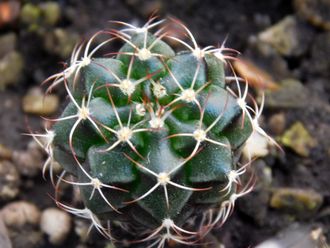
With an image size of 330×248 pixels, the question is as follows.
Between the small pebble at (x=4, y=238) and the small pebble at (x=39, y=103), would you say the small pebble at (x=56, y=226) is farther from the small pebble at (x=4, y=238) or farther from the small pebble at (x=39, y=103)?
the small pebble at (x=39, y=103)

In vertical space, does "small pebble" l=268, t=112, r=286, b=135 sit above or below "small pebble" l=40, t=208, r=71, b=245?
above

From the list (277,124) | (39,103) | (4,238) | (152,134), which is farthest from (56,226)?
(277,124)

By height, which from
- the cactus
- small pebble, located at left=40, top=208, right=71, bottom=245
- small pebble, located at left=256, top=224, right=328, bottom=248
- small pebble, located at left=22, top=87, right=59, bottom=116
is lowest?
small pebble, located at left=40, top=208, right=71, bottom=245

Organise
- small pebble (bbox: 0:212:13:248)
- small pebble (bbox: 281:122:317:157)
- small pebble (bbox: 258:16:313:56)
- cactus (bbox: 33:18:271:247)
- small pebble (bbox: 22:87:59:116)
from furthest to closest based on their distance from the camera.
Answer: small pebble (bbox: 258:16:313:56)
small pebble (bbox: 22:87:59:116)
small pebble (bbox: 281:122:317:157)
small pebble (bbox: 0:212:13:248)
cactus (bbox: 33:18:271:247)

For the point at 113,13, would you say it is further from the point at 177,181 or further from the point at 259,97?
the point at 177,181

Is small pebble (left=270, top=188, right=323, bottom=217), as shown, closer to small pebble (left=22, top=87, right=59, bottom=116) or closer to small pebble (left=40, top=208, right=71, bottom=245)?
small pebble (left=40, top=208, right=71, bottom=245)

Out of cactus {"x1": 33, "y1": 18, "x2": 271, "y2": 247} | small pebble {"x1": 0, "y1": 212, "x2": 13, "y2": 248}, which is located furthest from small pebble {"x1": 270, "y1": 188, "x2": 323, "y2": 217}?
small pebble {"x1": 0, "y1": 212, "x2": 13, "y2": 248}

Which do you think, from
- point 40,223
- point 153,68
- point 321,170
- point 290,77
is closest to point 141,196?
point 153,68

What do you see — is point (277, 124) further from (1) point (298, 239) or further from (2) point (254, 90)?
(1) point (298, 239)

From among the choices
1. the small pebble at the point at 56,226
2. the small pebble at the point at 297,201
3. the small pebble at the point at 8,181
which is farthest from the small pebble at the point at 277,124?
the small pebble at the point at 8,181
